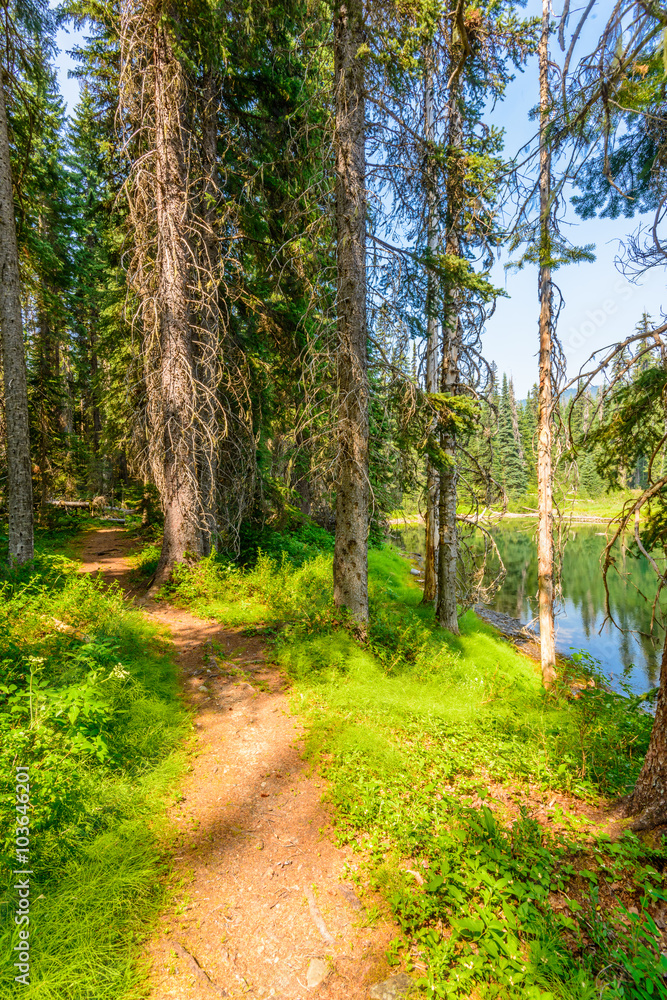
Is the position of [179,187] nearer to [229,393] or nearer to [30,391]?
[229,393]

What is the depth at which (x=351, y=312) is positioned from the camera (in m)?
6.15

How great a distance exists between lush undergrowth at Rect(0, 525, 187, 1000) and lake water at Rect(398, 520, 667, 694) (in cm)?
504

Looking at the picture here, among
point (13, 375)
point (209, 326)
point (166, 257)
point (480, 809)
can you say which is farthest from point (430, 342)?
point (480, 809)

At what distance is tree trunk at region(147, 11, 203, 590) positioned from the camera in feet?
24.0

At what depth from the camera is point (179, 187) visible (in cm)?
762

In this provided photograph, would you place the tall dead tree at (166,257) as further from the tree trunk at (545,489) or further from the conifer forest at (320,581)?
the tree trunk at (545,489)

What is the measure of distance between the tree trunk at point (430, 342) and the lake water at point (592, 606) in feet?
3.20

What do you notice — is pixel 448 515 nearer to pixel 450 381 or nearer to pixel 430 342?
pixel 450 381

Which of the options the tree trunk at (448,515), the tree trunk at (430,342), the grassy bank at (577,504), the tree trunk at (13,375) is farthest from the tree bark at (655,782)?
the tree trunk at (13,375)

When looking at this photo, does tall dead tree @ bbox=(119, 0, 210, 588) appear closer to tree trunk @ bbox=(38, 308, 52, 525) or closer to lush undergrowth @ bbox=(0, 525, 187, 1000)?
lush undergrowth @ bbox=(0, 525, 187, 1000)

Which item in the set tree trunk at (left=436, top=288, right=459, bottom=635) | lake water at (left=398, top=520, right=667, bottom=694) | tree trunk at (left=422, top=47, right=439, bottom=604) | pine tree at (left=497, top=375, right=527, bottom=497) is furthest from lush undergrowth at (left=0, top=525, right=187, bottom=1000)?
pine tree at (left=497, top=375, right=527, bottom=497)

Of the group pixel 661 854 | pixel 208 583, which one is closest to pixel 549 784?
pixel 661 854

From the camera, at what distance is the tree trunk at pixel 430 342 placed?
6.77m

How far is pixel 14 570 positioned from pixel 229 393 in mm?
5241
